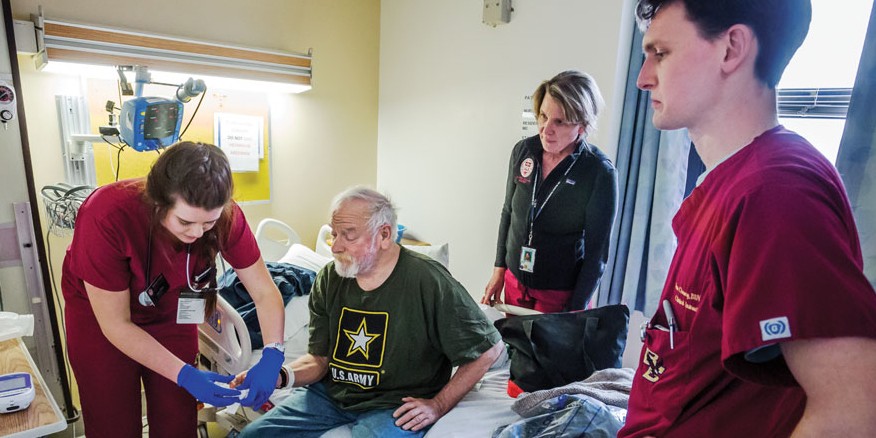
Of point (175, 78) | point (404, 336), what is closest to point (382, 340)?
point (404, 336)

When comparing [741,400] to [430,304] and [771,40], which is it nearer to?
[771,40]

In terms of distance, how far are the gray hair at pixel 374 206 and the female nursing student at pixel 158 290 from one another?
13.8 inches

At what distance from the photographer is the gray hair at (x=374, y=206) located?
1.58m

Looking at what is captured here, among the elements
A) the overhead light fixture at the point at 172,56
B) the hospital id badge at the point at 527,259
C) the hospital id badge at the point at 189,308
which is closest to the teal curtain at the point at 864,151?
the hospital id badge at the point at 527,259

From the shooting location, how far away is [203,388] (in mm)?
1402

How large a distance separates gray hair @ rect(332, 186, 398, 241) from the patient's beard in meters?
0.06

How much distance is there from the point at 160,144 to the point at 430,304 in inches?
55.7

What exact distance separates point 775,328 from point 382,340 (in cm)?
120

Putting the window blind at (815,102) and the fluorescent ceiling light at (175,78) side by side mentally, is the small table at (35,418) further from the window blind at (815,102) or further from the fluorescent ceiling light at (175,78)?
the window blind at (815,102)

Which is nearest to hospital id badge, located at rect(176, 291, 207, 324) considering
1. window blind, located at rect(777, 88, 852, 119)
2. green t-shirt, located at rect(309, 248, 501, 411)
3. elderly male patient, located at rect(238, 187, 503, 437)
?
elderly male patient, located at rect(238, 187, 503, 437)

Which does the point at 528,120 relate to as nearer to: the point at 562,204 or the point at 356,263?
the point at 562,204

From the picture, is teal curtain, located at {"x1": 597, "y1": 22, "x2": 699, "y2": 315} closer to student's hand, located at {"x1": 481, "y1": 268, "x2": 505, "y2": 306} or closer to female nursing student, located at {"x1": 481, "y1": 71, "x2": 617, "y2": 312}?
female nursing student, located at {"x1": 481, "y1": 71, "x2": 617, "y2": 312}

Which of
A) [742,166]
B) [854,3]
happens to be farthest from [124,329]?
[854,3]

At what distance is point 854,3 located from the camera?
1765 mm
